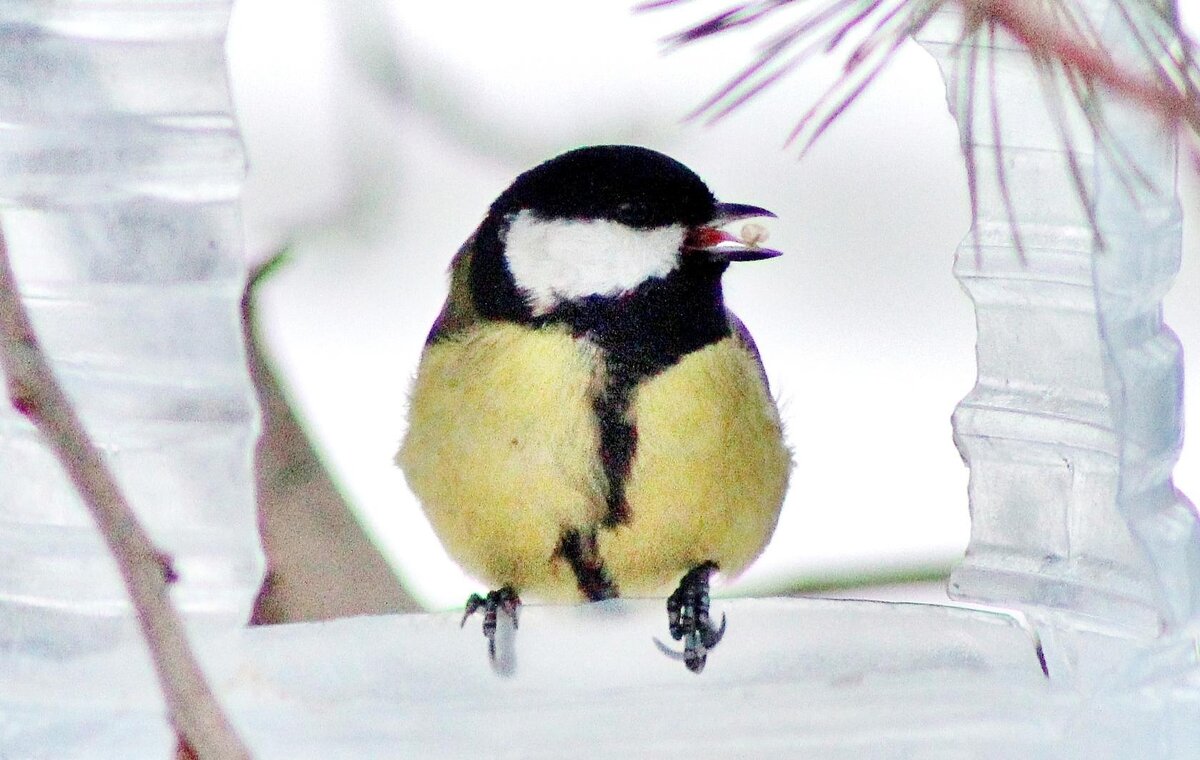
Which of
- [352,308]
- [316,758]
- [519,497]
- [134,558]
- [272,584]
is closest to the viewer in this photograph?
[134,558]

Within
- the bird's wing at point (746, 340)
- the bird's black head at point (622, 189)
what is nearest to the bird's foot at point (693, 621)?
the bird's wing at point (746, 340)

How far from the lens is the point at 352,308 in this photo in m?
1.56

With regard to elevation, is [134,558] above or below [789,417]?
above

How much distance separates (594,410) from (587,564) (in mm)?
125

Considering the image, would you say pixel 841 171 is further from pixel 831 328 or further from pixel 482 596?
pixel 482 596

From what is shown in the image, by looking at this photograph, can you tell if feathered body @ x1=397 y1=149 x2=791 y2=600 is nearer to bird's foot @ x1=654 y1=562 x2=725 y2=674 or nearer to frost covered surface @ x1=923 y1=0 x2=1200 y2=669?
bird's foot @ x1=654 y1=562 x2=725 y2=674

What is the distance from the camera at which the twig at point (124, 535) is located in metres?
0.56

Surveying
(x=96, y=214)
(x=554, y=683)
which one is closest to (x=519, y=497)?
(x=554, y=683)

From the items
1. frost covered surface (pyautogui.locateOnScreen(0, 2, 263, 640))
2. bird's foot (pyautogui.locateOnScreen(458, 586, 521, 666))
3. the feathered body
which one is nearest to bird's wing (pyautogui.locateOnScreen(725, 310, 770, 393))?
the feathered body

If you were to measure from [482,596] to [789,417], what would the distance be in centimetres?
29

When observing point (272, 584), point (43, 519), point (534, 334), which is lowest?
point (272, 584)

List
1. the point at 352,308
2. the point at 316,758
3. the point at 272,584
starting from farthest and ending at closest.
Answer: the point at 352,308 → the point at 272,584 → the point at 316,758

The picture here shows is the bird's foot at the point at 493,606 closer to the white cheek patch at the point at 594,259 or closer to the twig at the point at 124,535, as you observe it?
the white cheek patch at the point at 594,259

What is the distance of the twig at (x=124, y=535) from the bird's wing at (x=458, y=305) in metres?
0.61
